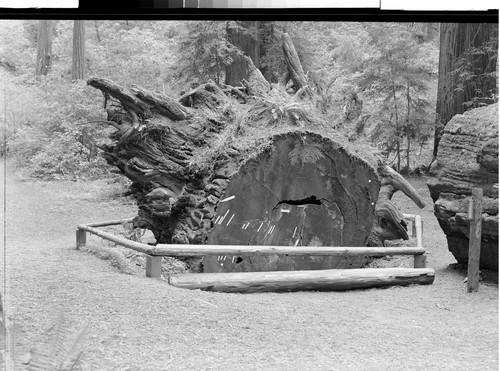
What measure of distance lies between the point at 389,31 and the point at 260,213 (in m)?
0.96

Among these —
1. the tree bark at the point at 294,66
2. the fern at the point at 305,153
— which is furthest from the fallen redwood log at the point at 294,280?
the tree bark at the point at 294,66

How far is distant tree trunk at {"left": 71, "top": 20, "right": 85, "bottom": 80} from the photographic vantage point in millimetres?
2803

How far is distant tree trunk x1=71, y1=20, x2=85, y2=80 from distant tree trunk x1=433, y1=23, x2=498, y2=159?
1447 mm

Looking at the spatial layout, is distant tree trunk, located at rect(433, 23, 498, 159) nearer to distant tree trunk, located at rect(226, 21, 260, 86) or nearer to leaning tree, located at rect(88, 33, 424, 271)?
leaning tree, located at rect(88, 33, 424, 271)

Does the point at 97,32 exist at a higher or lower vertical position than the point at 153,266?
higher

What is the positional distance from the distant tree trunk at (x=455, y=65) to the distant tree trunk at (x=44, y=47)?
157 centimetres

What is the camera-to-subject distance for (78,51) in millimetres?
2842

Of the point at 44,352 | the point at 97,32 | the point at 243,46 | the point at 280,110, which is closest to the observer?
the point at 44,352

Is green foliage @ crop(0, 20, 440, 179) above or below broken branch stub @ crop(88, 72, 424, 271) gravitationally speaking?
above

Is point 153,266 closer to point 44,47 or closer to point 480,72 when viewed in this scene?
point 44,47

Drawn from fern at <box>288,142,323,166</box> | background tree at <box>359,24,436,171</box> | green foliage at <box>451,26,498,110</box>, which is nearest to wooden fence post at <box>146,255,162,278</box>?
fern at <box>288,142,323,166</box>

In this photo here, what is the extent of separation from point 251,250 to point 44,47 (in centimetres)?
121

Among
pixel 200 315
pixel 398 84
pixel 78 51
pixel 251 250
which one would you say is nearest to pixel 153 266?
pixel 200 315

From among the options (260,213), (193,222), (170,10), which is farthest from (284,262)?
(170,10)
